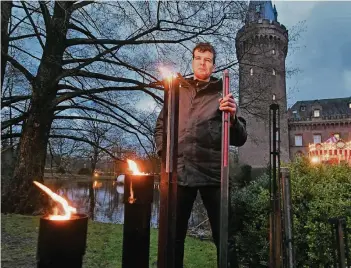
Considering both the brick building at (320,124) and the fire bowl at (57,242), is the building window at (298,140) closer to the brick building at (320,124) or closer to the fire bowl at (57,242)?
the brick building at (320,124)

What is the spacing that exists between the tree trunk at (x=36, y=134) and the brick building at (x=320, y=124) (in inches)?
1003

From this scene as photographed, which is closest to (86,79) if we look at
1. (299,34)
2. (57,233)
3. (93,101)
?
(93,101)

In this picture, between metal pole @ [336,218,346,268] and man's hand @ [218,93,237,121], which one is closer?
man's hand @ [218,93,237,121]

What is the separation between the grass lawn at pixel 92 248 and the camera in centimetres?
266

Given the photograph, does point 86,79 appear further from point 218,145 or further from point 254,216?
point 218,145

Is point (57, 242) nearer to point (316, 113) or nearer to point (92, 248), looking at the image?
point (92, 248)

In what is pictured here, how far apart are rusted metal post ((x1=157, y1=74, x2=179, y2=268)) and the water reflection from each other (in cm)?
291

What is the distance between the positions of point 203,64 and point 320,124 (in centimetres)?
3034

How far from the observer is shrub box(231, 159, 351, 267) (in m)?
2.36

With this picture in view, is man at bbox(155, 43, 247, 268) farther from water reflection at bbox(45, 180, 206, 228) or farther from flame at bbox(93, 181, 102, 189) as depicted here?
flame at bbox(93, 181, 102, 189)

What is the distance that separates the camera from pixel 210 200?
1314 mm

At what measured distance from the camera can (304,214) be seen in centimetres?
257

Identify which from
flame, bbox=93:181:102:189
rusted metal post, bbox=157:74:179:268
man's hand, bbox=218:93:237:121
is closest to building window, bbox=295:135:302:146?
flame, bbox=93:181:102:189

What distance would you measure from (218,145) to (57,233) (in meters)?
0.87
